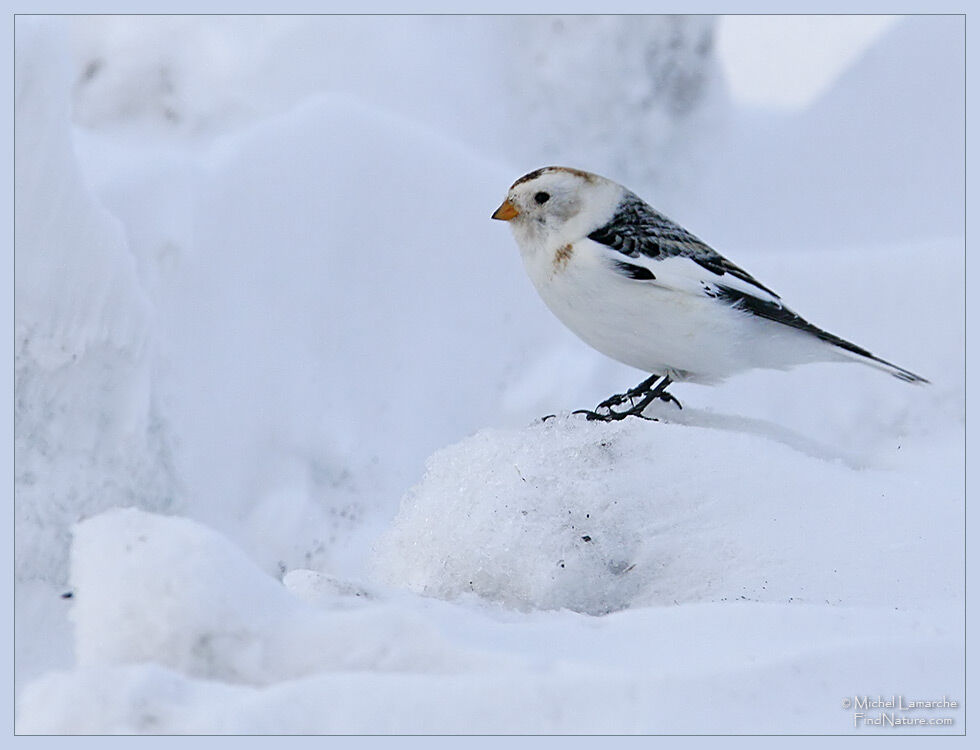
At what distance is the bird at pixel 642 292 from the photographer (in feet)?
8.98

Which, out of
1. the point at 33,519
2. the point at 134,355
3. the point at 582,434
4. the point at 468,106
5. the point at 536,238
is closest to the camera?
the point at 582,434

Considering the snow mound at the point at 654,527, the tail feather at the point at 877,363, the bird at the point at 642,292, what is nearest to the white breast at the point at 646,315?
the bird at the point at 642,292

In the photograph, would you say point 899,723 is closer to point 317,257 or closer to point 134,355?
point 134,355

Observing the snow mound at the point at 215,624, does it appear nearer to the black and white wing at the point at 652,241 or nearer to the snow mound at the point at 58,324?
the black and white wing at the point at 652,241

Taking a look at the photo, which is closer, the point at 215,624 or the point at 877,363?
the point at 215,624

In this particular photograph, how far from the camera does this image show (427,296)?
18.1 feet

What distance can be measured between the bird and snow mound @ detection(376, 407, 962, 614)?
1.08ft

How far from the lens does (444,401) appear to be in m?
5.46

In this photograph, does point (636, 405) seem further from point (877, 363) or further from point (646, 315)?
point (877, 363)

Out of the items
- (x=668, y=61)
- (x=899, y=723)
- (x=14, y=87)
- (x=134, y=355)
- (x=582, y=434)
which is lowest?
(x=899, y=723)

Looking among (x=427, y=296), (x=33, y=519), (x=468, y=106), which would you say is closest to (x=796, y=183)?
(x=468, y=106)

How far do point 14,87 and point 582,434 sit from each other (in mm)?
2541

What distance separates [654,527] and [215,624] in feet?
3.23

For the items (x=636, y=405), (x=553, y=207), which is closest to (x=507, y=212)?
(x=553, y=207)
